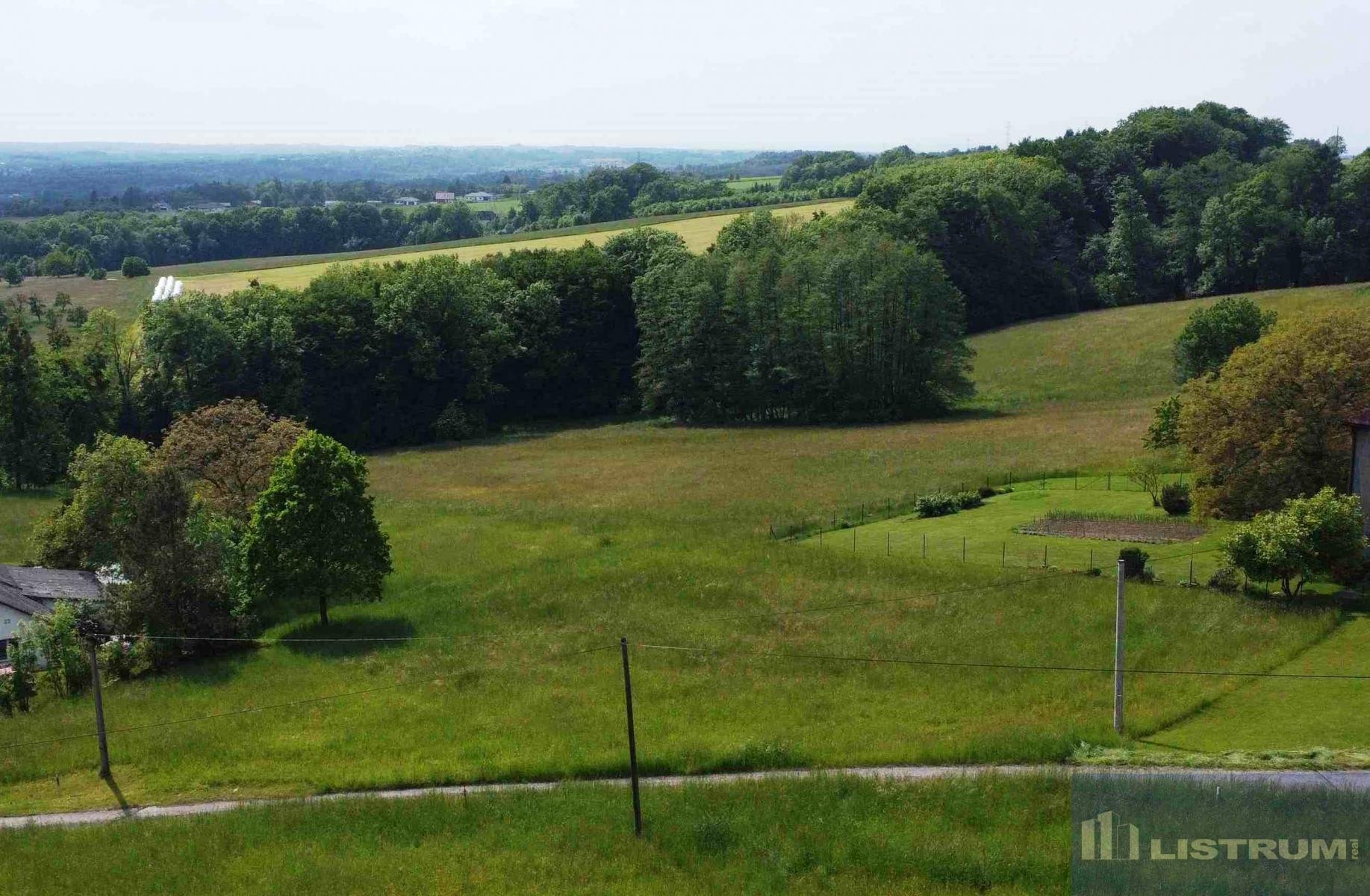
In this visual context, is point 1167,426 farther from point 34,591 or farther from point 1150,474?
point 34,591

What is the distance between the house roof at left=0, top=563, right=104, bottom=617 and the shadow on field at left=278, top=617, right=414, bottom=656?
8217 mm

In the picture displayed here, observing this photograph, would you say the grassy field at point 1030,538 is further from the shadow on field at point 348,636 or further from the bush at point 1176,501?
the shadow on field at point 348,636

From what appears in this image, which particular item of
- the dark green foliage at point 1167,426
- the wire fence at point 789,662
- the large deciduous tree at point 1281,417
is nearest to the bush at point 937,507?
the dark green foliage at point 1167,426

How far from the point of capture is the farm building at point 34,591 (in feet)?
146

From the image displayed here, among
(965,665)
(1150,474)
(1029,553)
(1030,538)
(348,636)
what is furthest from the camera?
(1150,474)

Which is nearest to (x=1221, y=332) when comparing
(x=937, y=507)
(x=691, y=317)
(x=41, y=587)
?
(x=937, y=507)

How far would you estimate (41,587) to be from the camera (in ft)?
157

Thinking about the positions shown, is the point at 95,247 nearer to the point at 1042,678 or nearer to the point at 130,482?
the point at 130,482

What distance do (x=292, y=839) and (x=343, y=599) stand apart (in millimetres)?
21182

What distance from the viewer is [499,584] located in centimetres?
4688

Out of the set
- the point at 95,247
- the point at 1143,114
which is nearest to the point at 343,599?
the point at 1143,114

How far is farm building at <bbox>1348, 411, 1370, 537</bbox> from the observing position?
39438 millimetres

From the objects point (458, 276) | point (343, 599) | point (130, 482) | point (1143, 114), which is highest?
point (1143, 114)

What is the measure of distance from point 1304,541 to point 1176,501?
35.6 feet
